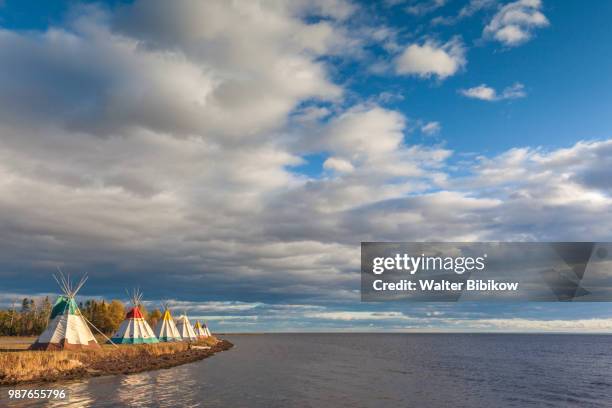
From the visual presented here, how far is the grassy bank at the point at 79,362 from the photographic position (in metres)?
44.8

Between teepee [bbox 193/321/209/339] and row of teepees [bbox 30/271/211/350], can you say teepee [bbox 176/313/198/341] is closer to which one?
row of teepees [bbox 30/271/211/350]

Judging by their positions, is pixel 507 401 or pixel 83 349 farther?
pixel 83 349

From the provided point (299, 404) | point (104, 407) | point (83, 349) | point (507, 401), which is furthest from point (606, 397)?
point (83, 349)

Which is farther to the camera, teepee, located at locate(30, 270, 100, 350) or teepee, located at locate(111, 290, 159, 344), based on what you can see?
teepee, located at locate(111, 290, 159, 344)

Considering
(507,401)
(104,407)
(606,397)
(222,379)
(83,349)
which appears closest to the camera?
(104,407)

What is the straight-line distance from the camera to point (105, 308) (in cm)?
14588

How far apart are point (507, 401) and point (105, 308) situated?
130 m

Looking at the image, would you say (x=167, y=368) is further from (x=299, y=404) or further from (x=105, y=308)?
(x=105, y=308)

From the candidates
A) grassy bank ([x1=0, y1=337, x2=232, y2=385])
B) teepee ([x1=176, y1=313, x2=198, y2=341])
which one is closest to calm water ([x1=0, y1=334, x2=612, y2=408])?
grassy bank ([x1=0, y1=337, x2=232, y2=385])

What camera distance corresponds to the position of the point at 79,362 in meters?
53.0

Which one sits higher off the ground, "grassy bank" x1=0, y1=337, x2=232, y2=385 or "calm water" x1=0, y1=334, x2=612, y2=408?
"grassy bank" x1=0, y1=337, x2=232, y2=385

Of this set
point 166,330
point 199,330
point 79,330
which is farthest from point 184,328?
point 79,330

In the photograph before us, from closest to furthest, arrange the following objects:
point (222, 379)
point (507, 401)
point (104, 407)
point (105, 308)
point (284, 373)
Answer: point (104, 407), point (507, 401), point (222, 379), point (284, 373), point (105, 308)

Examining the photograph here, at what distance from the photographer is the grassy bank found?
44.8 meters
